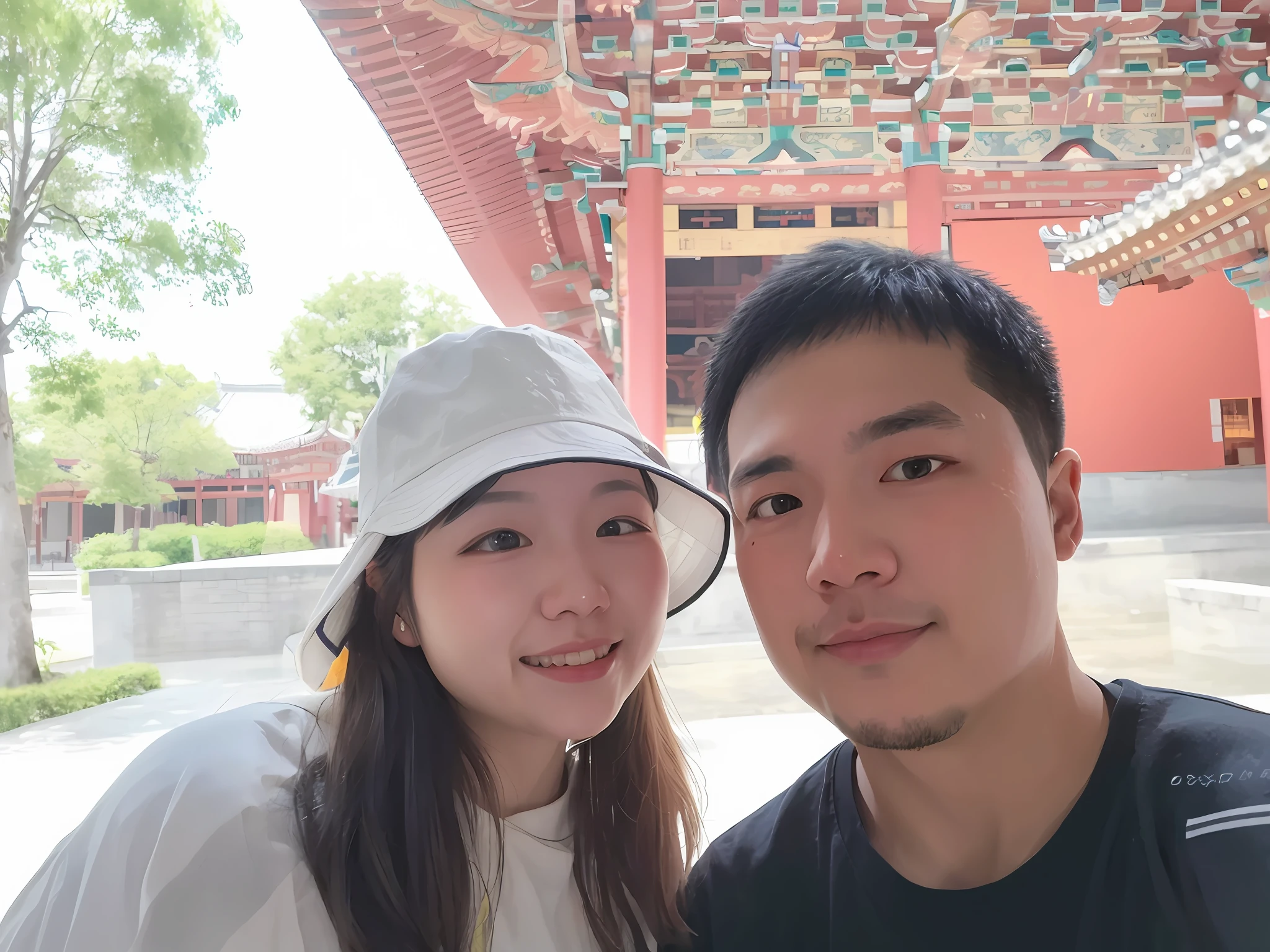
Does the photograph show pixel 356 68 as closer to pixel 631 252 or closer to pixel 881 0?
pixel 631 252

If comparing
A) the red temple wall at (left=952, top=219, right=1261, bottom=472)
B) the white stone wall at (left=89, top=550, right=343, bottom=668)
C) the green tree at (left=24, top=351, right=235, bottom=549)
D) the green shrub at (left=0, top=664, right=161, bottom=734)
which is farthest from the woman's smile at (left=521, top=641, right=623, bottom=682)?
the green tree at (left=24, top=351, right=235, bottom=549)

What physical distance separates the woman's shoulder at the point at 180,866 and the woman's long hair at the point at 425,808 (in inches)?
1.5

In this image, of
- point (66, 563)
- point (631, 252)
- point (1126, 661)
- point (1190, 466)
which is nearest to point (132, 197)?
point (631, 252)

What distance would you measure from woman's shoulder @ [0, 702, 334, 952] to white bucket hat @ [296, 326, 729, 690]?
0.78 feet

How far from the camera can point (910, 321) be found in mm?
882

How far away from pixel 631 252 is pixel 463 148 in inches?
55.8

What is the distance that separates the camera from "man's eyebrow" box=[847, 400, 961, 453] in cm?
81

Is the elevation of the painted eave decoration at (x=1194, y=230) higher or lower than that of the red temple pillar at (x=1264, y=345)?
higher

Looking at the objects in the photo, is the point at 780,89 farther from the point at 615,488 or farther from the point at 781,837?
the point at 781,837

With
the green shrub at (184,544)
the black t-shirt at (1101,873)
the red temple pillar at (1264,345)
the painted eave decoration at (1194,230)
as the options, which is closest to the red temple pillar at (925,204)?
the painted eave decoration at (1194,230)

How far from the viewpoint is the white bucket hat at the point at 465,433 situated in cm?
93

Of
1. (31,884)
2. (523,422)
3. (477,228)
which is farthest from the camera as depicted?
(477,228)

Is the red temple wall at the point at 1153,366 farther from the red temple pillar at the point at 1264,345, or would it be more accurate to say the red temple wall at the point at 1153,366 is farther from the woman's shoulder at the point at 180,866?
the woman's shoulder at the point at 180,866

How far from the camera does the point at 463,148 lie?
18.2 ft
